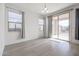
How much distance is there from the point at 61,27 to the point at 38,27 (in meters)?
2.03

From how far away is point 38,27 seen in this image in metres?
7.22

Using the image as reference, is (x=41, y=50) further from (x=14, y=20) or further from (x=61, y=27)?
(x=61, y=27)

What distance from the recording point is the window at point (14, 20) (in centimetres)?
467

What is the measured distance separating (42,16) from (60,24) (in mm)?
2084

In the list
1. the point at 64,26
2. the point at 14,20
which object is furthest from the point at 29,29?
the point at 64,26

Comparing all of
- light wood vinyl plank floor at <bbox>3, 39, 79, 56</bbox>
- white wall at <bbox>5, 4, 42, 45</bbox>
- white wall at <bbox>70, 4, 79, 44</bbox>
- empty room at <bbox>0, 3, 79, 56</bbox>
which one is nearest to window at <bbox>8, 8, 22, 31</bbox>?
empty room at <bbox>0, 3, 79, 56</bbox>

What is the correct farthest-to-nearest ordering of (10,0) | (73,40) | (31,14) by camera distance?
(31,14), (73,40), (10,0)

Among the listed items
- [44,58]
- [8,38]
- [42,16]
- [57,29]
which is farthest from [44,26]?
[44,58]

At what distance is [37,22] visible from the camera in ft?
23.2

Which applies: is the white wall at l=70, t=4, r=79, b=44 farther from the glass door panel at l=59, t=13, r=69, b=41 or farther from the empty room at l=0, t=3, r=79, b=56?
the glass door panel at l=59, t=13, r=69, b=41

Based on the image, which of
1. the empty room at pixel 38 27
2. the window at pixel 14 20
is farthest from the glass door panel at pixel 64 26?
the window at pixel 14 20

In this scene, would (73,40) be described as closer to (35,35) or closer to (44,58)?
(35,35)

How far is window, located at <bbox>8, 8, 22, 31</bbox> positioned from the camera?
15.3 feet

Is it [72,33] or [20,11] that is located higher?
[20,11]
